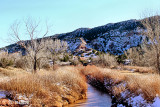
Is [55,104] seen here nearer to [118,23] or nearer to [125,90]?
[125,90]

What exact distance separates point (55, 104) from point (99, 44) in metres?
87.2

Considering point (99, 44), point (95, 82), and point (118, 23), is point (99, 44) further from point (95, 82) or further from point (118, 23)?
point (95, 82)

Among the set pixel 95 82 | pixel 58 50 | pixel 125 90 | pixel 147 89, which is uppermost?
pixel 58 50

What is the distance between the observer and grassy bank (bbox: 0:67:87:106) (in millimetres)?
7809

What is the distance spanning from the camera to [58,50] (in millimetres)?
32875

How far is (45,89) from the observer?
8.95m

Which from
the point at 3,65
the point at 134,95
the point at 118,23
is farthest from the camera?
the point at 118,23

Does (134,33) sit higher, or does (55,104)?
(134,33)

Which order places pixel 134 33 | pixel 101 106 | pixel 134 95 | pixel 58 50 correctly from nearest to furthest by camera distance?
pixel 134 95 < pixel 101 106 < pixel 58 50 < pixel 134 33

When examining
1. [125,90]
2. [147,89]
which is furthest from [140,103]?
[125,90]

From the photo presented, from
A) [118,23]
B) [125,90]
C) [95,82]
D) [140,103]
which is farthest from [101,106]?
[118,23]

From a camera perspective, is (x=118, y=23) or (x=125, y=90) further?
(x=118, y=23)

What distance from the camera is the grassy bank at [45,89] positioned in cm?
781

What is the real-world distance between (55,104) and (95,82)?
35.7 feet
